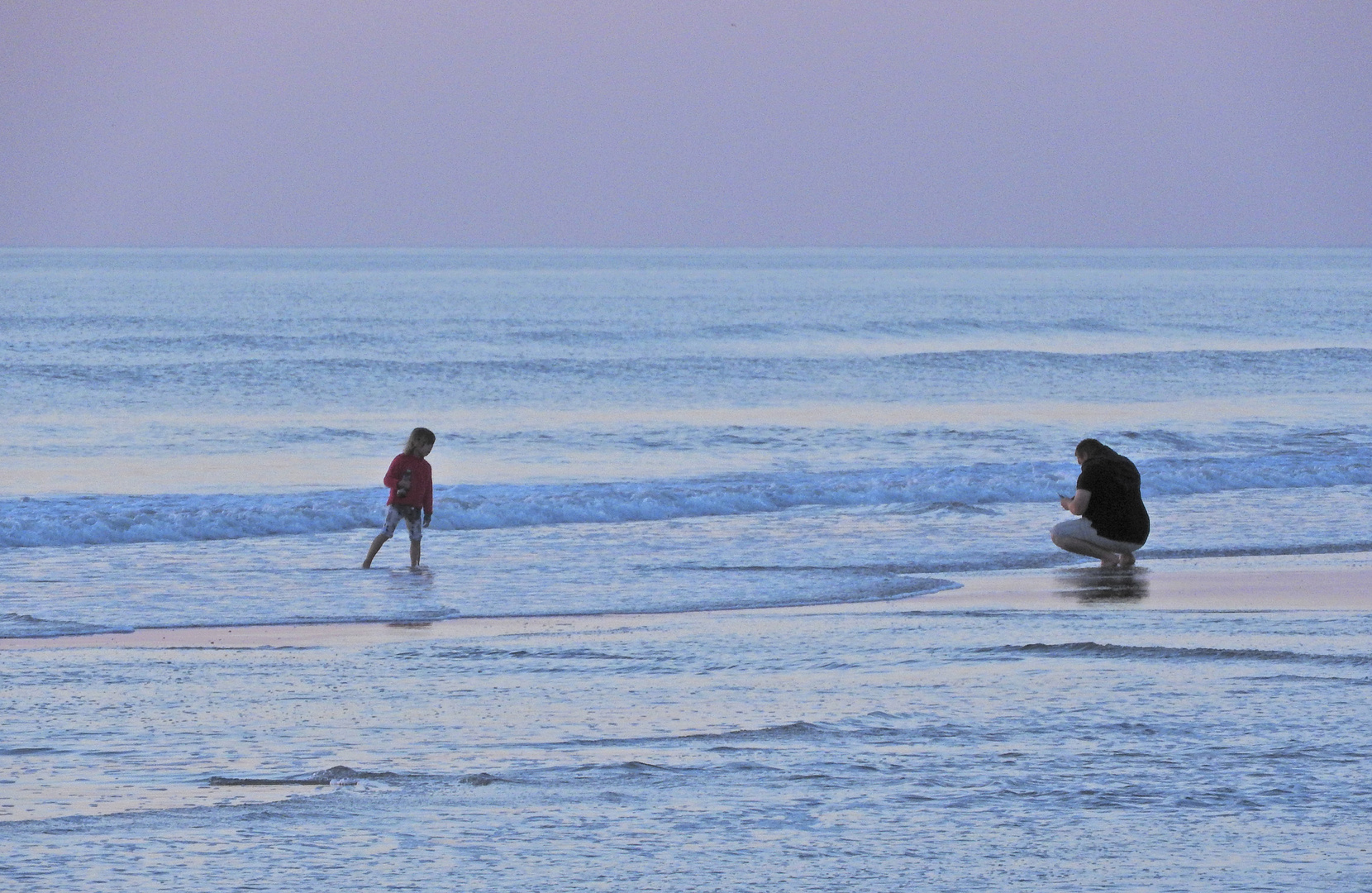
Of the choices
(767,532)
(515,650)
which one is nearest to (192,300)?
(767,532)

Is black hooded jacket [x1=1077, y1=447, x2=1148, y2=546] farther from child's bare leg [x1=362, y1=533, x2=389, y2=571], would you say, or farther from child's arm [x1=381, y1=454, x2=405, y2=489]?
child's bare leg [x1=362, y1=533, x2=389, y2=571]

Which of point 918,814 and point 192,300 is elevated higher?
point 192,300

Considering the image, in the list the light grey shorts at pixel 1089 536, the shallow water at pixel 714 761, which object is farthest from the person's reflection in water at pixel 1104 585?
the shallow water at pixel 714 761

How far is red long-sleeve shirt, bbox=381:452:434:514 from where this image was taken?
1248cm

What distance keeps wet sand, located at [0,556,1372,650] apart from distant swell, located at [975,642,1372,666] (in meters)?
1.64

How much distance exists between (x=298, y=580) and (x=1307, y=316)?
63967 millimetres

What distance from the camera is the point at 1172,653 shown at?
8.28m

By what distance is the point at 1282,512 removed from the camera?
51.9 feet

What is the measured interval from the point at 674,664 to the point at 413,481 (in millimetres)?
4794

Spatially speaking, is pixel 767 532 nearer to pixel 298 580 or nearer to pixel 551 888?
pixel 298 580

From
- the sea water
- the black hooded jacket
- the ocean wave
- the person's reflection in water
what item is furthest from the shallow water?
the ocean wave

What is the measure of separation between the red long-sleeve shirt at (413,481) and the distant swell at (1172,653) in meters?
5.25

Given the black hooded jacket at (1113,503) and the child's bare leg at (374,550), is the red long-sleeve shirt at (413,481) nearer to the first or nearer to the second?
the child's bare leg at (374,550)

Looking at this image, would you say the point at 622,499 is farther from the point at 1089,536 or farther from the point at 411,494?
the point at 1089,536
